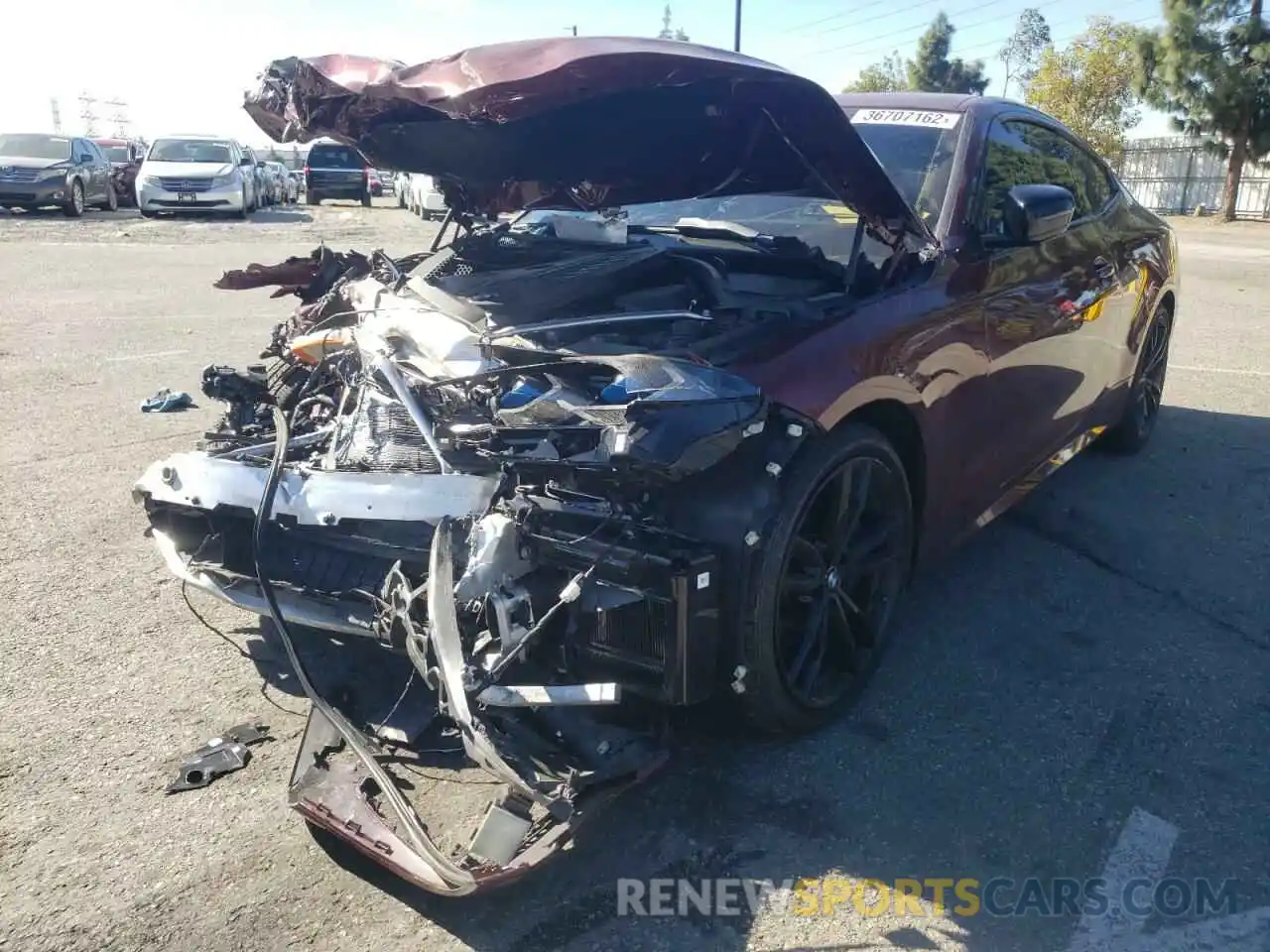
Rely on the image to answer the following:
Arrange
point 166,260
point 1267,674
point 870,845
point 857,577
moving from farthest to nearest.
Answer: point 166,260, point 1267,674, point 857,577, point 870,845

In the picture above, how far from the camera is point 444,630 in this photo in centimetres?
236

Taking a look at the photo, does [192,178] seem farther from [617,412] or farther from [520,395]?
[617,412]

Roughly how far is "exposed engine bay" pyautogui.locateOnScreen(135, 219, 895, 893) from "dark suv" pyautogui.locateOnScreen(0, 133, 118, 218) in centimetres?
2038

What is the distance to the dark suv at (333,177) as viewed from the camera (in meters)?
27.6

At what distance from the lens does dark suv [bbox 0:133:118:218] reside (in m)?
20.0

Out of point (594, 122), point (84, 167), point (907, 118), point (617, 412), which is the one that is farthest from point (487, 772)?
point (84, 167)

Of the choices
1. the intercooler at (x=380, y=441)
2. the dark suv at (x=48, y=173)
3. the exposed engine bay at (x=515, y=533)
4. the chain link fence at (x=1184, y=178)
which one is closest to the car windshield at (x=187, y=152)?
the dark suv at (x=48, y=173)

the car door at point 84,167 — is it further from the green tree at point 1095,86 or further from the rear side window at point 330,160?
the green tree at point 1095,86

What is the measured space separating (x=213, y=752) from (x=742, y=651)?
1.53 m

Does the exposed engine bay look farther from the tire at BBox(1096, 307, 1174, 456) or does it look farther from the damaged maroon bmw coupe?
the tire at BBox(1096, 307, 1174, 456)

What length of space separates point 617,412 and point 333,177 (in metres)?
27.6

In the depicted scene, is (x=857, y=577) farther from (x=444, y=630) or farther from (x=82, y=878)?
(x=82, y=878)

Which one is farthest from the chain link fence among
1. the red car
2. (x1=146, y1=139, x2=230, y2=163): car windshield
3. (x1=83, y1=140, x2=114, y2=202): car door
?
(x1=83, y1=140, x2=114, y2=202): car door

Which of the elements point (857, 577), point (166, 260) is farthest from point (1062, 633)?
point (166, 260)
